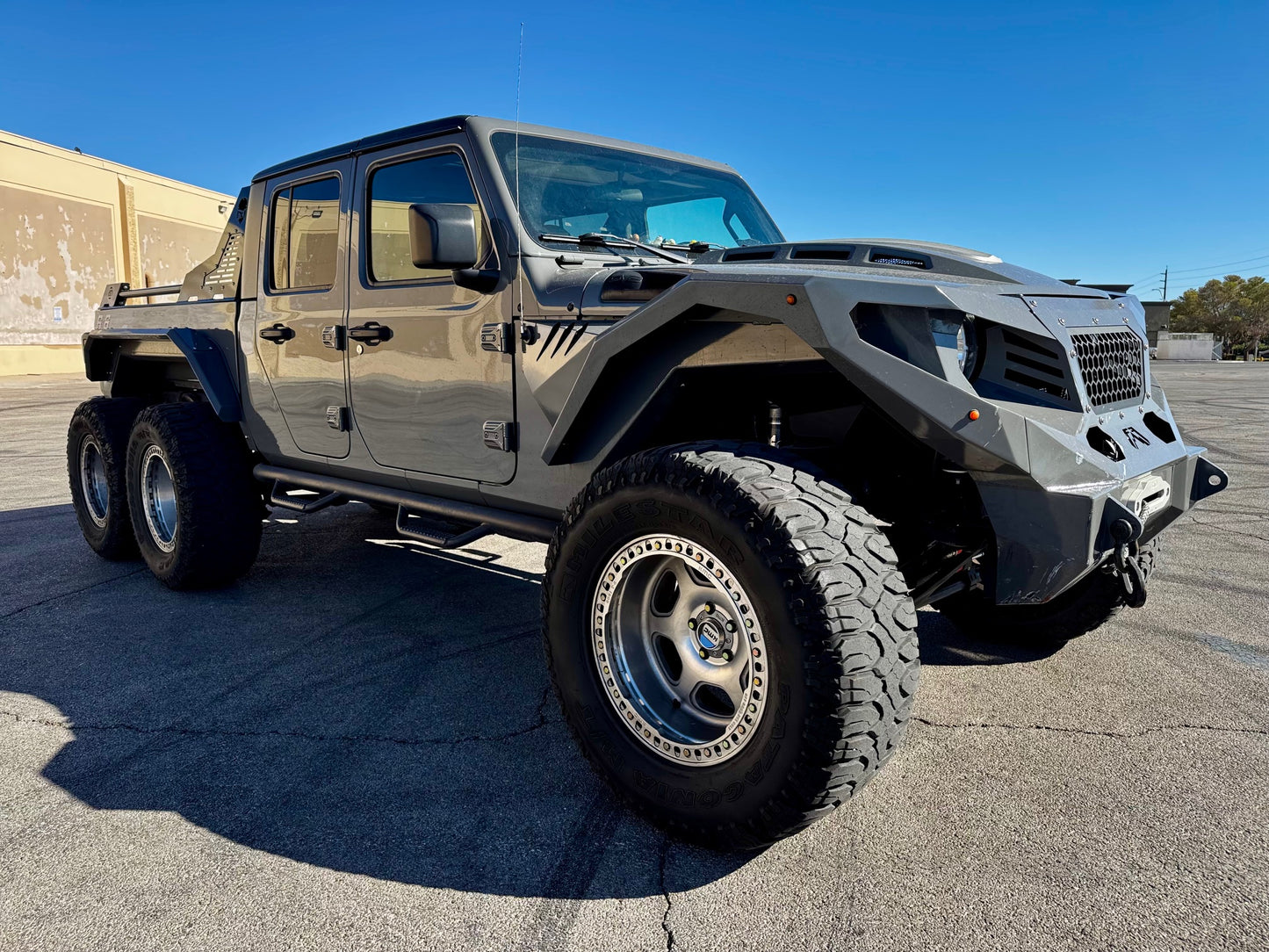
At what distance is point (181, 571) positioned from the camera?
477 centimetres

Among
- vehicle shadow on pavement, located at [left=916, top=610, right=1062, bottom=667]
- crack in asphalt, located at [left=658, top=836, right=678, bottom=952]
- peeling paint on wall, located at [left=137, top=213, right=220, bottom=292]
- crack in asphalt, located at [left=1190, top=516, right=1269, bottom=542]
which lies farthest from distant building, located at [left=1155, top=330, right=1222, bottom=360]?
crack in asphalt, located at [left=658, top=836, right=678, bottom=952]

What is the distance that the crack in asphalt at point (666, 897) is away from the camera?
2.10 m

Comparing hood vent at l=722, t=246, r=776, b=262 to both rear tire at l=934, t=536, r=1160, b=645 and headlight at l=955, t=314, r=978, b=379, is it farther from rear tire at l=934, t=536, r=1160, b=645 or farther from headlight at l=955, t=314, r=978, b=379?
rear tire at l=934, t=536, r=1160, b=645

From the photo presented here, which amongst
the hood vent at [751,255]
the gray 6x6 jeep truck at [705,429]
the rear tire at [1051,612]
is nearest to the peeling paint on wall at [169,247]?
the gray 6x6 jeep truck at [705,429]

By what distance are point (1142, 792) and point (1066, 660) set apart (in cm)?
117

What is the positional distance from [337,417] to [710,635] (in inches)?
87.5

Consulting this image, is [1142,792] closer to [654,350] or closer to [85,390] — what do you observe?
[654,350]

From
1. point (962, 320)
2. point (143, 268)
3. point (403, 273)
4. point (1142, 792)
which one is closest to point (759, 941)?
point (1142, 792)

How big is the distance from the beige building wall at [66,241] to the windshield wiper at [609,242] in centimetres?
2445

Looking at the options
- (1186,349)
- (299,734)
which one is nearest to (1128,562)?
(299,734)

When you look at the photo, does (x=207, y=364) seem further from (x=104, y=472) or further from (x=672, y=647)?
(x=672, y=647)

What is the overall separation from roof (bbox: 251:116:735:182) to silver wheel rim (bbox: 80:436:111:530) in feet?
7.78

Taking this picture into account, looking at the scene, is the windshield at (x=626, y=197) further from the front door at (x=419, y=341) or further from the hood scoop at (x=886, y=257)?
the hood scoop at (x=886, y=257)

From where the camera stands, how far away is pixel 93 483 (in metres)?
5.79
